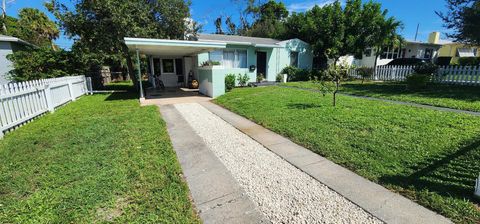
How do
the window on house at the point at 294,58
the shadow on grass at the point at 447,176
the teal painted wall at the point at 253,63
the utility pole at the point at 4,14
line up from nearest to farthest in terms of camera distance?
1. the shadow on grass at the point at 447,176
2. the teal painted wall at the point at 253,63
3. the window on house at the point at 294,58
4. the utility pole at the point at 4,14

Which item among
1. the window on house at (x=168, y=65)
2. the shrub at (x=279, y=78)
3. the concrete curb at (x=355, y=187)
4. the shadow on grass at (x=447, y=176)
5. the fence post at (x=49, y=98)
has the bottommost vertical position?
the concrete curb at (x=355, y=187)

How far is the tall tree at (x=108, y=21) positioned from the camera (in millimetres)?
11633

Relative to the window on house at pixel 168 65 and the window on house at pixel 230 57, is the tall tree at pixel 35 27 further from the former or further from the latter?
the window on house at pixel 230 57

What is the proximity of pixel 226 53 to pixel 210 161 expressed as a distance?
37.7 ft

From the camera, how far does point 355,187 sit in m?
2.85

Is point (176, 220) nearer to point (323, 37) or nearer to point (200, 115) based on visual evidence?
point (200, 115)

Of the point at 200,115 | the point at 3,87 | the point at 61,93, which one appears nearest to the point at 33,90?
the point at 3,87

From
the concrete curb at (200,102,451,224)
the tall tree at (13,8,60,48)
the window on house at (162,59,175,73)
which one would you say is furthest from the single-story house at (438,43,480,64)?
the tall tree at (13,8,60,48)

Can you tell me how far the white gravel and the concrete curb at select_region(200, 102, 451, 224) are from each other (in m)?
0.13

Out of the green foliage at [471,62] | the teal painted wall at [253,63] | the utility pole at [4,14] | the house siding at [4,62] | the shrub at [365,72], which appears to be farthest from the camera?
the utility pole at [4,14]

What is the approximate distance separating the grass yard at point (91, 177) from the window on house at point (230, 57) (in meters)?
9.16

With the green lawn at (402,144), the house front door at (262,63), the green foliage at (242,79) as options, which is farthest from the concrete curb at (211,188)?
the house front door at (262,63)

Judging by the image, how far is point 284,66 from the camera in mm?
16562

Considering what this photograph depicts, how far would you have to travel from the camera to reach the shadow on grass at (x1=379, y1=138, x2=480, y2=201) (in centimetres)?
263
